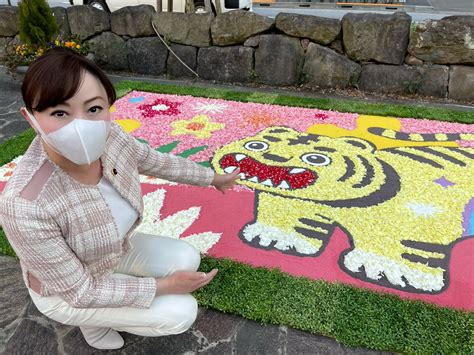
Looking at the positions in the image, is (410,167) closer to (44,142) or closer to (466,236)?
(466,236)

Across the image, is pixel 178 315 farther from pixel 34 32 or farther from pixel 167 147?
pixel 34 32

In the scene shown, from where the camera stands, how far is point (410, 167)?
10.4 feet

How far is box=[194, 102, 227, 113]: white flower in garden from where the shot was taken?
4.23m

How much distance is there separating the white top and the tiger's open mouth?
1.54 metres

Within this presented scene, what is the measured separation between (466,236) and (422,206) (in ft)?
1.09

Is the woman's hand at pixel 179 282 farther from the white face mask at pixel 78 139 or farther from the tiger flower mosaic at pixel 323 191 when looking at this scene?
the tiger flower mosaic at pixel 323 191

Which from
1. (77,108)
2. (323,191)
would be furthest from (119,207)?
(323,191)

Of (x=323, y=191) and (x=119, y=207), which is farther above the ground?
(x=119, y=207)

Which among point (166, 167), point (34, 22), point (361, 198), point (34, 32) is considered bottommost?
point (361, 198)

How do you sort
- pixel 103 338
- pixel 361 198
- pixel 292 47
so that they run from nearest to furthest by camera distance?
pixel 103 338 < pixel 361 198 < pixel 292 47

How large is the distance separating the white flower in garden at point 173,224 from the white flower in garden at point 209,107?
5.24ft

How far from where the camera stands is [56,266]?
4.27 feet

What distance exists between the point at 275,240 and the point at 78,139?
1.48m

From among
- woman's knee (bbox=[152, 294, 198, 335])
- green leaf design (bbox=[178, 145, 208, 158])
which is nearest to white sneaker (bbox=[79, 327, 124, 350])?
woman's knee (bbox=[152, 294, 198, 335])
